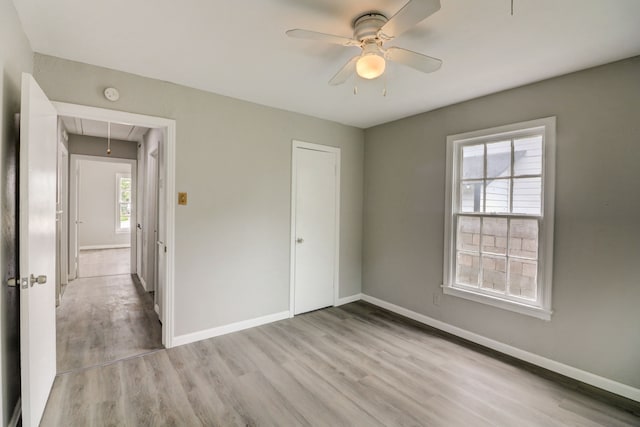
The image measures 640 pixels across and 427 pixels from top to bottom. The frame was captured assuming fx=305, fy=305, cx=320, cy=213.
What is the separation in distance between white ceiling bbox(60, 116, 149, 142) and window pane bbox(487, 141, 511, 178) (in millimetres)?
4631

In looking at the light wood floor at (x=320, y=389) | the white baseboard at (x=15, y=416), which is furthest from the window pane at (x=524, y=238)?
the white baseboard at (x=15, y=416)

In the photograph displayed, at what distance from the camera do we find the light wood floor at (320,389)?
6.64 feet

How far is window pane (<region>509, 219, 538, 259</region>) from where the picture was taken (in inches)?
109

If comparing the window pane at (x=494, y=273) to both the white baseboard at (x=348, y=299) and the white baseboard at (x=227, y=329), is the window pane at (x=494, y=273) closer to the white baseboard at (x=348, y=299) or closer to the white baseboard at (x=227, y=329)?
the white baseboard at (x=348, y=299)

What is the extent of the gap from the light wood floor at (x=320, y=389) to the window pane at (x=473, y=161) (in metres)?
1.78

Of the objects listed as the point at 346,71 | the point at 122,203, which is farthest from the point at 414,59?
the point at 122,203

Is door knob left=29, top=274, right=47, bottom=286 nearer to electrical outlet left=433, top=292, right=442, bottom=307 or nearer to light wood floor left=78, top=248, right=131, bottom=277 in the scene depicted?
electrical outlet left=433, top=292, right=442, bottom=307

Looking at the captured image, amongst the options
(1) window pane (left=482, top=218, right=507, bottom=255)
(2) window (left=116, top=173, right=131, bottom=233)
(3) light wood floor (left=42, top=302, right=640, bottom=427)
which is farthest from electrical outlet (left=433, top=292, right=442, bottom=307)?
(2) window (left=116, top=173, right=131, bottom=233)

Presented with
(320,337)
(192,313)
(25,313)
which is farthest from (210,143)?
(320,337)

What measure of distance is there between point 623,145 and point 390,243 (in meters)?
2.41

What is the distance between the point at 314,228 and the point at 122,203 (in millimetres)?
7715

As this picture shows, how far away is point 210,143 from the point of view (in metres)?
3.14

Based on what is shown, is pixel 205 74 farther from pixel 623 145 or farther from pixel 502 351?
pixel 502 351

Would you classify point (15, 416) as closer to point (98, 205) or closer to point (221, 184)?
point (221, 184)
